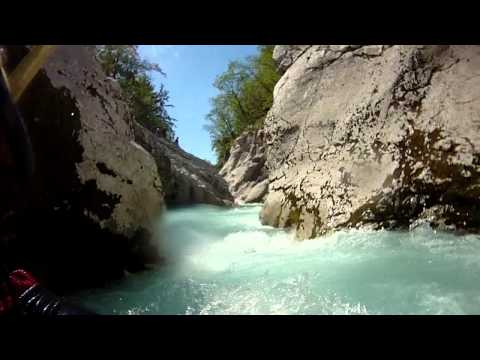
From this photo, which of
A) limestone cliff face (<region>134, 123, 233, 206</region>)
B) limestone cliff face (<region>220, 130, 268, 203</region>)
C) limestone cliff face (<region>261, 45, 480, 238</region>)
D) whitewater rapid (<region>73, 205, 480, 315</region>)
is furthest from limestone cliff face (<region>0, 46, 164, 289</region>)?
limestone cliff face (<region>220, 130, 268, 203</region>)

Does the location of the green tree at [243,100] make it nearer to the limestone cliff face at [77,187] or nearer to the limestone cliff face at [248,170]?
the limestone cliff face at [248,170]

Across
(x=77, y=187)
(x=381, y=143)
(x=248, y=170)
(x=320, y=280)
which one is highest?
(x=248, y=170)

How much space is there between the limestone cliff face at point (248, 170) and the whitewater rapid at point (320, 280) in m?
15.4

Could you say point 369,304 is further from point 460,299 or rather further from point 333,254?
point 333,254

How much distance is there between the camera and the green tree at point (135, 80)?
21.9 m

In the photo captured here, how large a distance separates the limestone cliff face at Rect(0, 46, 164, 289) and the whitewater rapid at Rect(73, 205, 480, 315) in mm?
333

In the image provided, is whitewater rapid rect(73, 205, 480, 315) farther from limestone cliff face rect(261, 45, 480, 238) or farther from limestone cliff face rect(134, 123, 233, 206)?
limestone cliff face rect(134, 123, 233, 206)

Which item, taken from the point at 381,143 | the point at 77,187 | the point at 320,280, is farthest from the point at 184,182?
the point at 320,280

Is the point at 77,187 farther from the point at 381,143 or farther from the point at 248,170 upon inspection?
the point at 248,170

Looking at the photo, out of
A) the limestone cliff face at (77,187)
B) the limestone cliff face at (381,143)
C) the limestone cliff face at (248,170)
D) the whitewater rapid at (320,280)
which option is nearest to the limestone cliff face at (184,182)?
the limestone cliff face at (248,170)

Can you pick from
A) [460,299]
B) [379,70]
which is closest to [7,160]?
[460,299]

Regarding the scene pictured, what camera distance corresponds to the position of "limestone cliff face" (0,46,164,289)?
10.6 feet

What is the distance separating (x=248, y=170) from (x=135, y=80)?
33.2 feet

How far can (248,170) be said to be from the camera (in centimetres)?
2339
